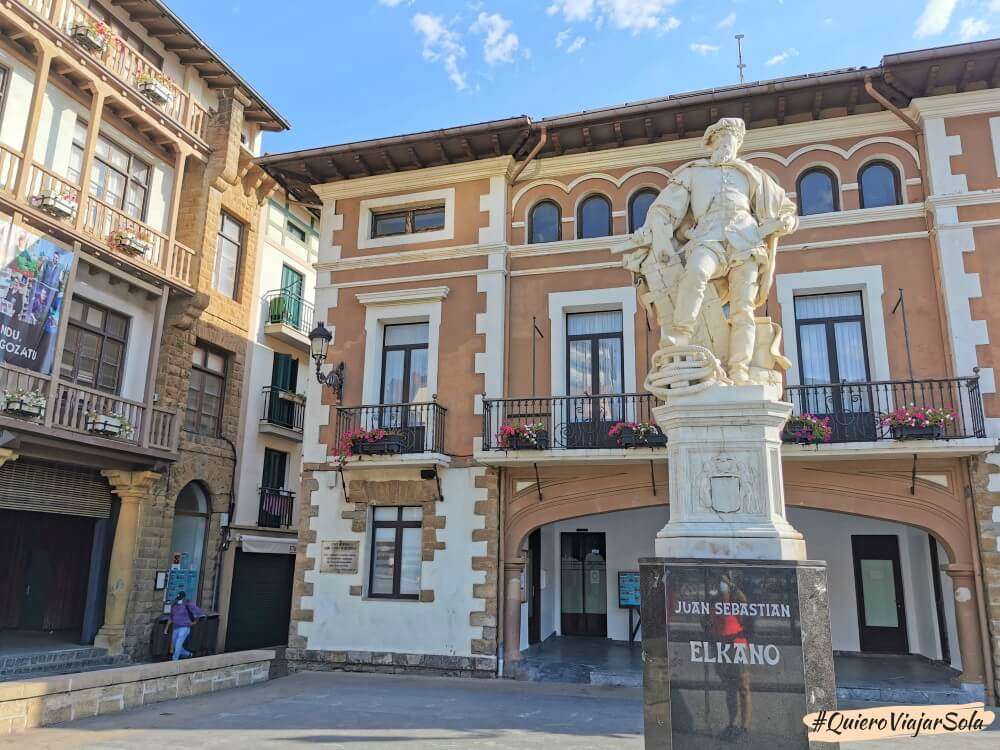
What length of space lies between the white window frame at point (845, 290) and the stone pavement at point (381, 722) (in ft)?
19.9

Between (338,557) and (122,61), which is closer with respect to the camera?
(338,557)

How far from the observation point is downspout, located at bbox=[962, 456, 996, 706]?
11328 millimetres

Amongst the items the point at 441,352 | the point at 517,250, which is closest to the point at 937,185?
the point at 517,250

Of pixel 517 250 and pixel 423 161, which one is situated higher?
pixel 423 161

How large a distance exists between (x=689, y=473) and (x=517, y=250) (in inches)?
385

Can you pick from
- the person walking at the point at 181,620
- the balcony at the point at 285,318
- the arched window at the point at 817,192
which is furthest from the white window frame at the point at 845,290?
the balcony at the point at 285,318

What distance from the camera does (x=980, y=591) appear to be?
1170 centimetres

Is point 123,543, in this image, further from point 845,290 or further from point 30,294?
point 845,290

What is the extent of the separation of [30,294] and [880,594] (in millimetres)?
17551

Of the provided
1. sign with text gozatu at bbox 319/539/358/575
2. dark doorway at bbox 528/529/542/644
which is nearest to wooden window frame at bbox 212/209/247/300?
sign with text gozatu at bbox 319/539/358/575

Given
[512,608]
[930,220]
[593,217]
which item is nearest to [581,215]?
[593,217]

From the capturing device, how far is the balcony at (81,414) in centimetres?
1308

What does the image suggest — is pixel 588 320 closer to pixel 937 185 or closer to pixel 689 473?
pixel 937 185

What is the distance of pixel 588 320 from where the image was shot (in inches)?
583
